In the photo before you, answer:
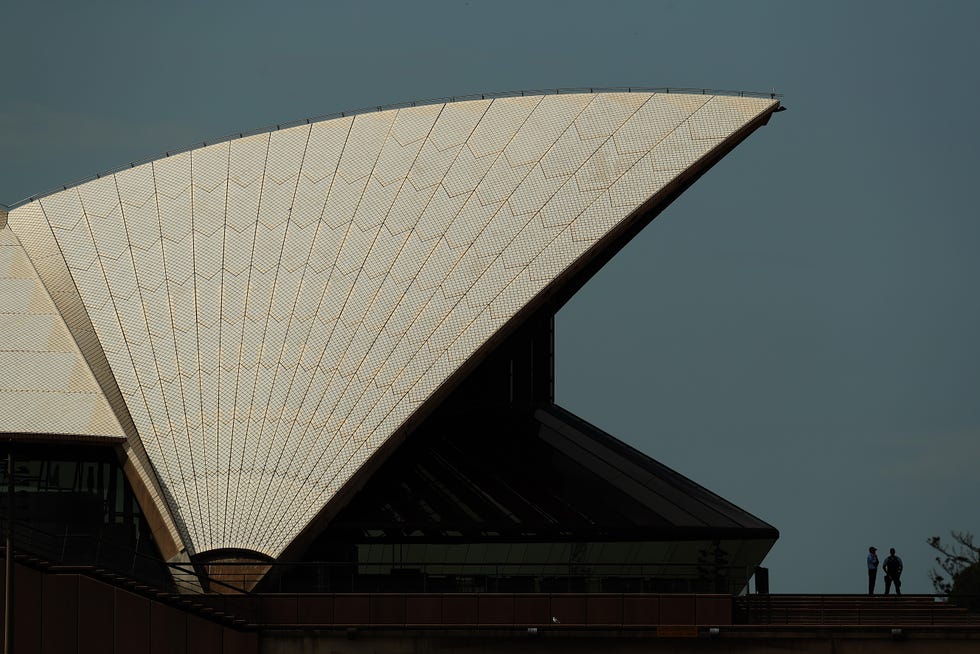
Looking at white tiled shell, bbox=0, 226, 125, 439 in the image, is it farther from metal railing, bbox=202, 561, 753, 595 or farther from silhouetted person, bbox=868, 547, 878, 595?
silhouetted person, bbox=868, 547, 878, 595

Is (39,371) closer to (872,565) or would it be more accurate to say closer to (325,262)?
(325,262)

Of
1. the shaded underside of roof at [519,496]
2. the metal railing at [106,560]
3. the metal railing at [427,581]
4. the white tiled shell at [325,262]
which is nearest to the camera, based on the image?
the metal railing at [106,560]

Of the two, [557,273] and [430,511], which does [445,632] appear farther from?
[557,273]

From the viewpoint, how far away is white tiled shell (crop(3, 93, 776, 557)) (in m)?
42.4

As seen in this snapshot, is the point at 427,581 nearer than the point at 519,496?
Yes

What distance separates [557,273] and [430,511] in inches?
237

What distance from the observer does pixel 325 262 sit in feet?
150

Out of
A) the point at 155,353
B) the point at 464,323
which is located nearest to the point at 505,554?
the point at 464,323

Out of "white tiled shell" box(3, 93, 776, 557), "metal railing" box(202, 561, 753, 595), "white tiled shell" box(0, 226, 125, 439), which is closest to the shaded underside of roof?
"metal railing" box(202, 561, 753, 595)

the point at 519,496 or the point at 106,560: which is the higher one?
the point at 519,496

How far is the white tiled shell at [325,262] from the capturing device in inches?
1671

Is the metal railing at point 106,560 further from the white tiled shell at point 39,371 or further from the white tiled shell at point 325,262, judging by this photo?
the white tiled shell at point 39,371

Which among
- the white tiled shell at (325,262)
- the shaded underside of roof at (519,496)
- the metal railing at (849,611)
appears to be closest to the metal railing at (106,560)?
the white tiled shell at (325,262)

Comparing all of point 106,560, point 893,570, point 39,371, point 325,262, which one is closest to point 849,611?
point 893,570
